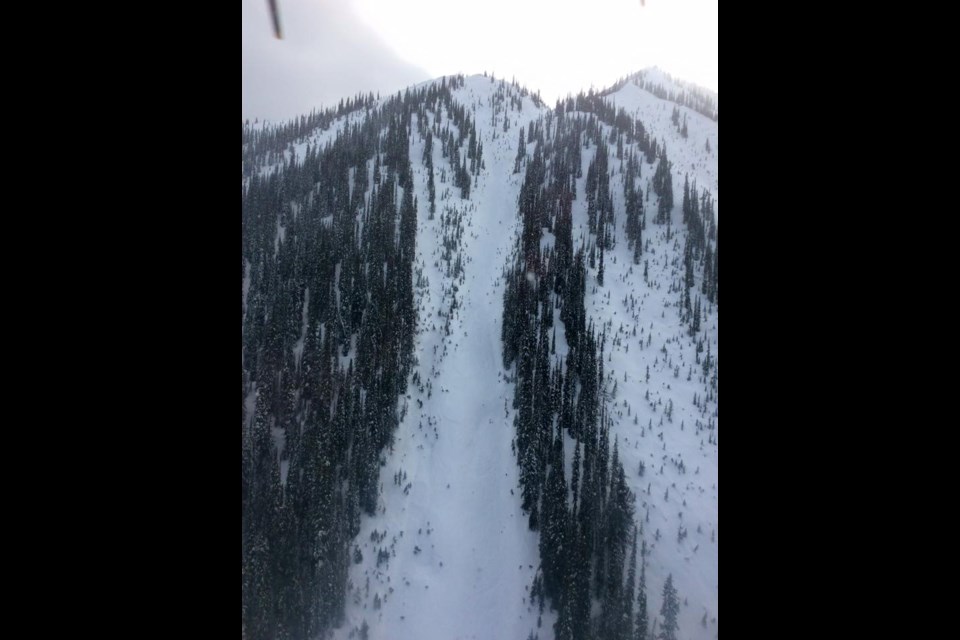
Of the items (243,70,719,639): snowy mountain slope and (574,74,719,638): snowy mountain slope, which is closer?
(574,74,719,638): snowy mountain slope

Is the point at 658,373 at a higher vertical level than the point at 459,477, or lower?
higher

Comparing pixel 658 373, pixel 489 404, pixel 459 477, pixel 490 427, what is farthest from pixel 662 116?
pixel 459 477

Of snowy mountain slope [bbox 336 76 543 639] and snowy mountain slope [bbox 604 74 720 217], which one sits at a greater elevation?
snowy mountain slope [bbox 604 74 720 217]

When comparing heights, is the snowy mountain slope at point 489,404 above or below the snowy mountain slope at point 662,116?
below

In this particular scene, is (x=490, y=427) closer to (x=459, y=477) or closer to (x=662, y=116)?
(x=459, y=477)

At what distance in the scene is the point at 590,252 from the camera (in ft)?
14.4

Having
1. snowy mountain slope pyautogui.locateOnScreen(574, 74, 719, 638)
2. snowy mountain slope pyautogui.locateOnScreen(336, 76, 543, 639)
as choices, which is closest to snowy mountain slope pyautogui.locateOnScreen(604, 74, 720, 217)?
snowy mountain slope pyautogui.locateOnScreen(574, 74, 719, 638)

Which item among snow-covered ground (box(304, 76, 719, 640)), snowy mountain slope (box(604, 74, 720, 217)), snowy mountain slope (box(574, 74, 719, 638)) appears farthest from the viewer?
snow-covered ground (box(304, 76, 719, 640))

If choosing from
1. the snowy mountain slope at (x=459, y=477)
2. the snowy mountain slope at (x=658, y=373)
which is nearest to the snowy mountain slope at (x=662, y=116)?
the snowy mountain slope at (x=658, y=373)

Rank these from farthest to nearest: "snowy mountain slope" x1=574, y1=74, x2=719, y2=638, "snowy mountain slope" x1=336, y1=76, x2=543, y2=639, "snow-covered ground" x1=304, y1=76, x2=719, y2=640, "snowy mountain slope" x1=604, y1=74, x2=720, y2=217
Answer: "snowy mountain slope" x1=336, y1=76, x2=543, y2=639
"snow-covered ground" x1=304, y1=76, x2=719, y2=640
"snowy mountain slope" x1=604, y1=74, x2=720, y2=217
"snowy mountain slope" x1=574, y1=74, x2=719, y2=638

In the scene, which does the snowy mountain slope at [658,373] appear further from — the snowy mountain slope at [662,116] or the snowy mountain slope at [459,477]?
the snowy mountain slope at [459,477]

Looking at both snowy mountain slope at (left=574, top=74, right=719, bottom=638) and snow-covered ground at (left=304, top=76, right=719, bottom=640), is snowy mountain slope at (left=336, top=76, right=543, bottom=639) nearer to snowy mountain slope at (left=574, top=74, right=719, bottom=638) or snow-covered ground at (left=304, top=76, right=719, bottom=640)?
snow-covered ground at (left=304, top=76, right=719, bottom=640)

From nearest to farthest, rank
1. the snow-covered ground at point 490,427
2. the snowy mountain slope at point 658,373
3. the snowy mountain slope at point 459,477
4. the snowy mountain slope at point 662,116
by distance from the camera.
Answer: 1. the snowy mountain slope at point 658,373
2. the snowy mountain slope at point 662,116
3. the snow-covered ground at point 490,427
4. the snowy mountain slope at point 459,477
